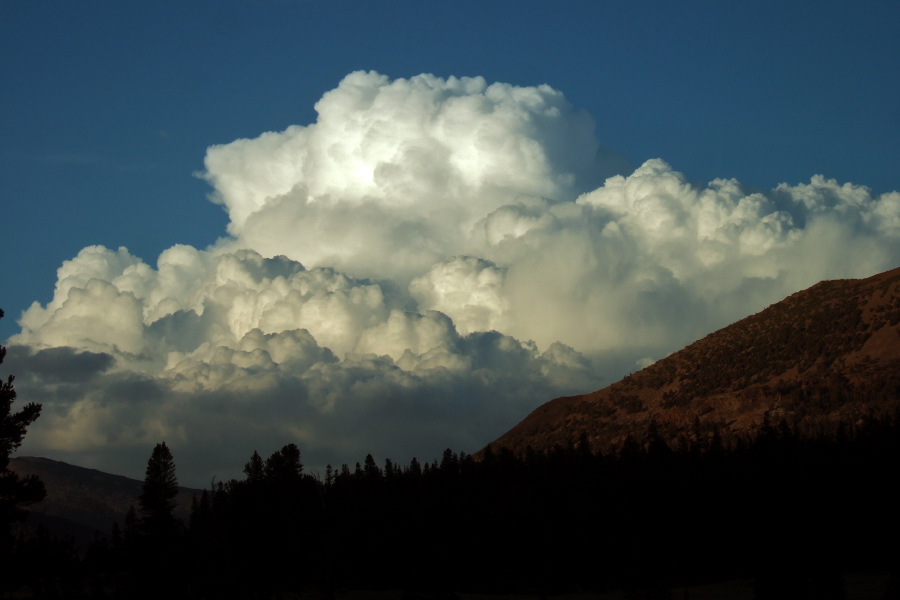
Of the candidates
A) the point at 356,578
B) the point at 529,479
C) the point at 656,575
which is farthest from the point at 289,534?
the point at 656,575

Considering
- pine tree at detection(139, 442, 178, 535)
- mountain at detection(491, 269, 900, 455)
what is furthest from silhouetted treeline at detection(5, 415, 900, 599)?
mountain at detection(491, 269, 900, 455)

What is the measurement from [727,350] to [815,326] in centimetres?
1900

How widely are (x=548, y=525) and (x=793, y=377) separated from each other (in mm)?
85084

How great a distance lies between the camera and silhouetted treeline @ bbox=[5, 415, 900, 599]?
91.5 metres

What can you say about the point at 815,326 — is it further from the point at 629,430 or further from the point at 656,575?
the point at 656,575

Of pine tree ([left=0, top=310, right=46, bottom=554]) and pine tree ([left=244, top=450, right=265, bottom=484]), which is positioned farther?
pine tree ([left=244, top=450, right=265, bottom=484])

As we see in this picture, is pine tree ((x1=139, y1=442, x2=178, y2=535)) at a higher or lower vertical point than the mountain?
lower

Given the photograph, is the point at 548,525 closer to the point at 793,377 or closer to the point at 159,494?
the point at 159,494

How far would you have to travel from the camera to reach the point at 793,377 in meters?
172

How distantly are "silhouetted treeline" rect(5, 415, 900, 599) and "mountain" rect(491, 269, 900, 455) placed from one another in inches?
1164

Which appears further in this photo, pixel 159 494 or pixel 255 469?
pixel 255 469

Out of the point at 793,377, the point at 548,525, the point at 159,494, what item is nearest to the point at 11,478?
the point at 159,494

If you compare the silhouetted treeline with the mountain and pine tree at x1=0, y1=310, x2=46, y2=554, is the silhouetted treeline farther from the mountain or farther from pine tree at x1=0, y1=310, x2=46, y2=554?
pine tree at x1=0, y1=310, x2=46, y2=554

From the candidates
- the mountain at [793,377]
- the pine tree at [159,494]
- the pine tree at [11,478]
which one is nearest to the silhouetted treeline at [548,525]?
the pine tree at [159,494]
